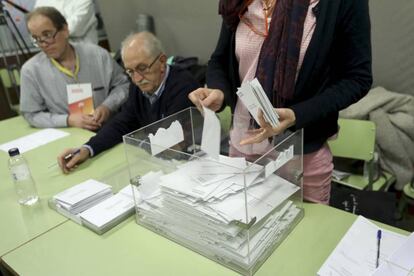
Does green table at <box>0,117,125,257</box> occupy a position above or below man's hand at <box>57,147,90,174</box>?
below

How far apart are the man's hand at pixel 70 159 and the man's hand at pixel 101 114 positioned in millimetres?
531

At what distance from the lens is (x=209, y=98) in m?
1.16

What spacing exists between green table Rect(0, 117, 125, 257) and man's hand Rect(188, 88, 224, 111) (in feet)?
2.07

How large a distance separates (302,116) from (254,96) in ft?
0.65

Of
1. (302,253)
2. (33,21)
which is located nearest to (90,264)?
(302,253)

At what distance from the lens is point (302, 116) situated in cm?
101

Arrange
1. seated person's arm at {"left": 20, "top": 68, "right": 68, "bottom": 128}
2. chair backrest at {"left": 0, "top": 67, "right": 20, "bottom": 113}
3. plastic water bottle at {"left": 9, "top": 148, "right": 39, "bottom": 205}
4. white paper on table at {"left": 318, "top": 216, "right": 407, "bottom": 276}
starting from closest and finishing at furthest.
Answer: white paper on table at {"left": 318, "top": 216, "right": 407, "bottom": 276}, plastic water bottle at {"left": 9, "top": 148, "right": 39, "bottom": 205}, seated person's arm at {"left": 20, "top": 68, "right": 68, "bottom": 128}, chair backrest at {"left": 0, "top": 67, "right": 20, "bottom": 113}

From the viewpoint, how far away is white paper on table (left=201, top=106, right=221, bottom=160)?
1.10 meters

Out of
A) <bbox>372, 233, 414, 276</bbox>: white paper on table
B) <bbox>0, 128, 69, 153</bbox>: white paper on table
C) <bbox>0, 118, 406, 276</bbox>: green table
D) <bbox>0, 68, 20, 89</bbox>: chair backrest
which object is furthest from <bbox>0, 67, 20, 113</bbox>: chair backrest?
<bbox>372, 233, 414, 276</bbox>: white paper on table

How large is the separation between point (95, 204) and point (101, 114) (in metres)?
0.99

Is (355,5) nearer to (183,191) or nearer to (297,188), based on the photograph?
(297,188)

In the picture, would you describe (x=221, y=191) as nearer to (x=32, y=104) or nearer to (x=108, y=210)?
(x=108, y=210)

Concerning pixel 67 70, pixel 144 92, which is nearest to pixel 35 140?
pixel 67 70

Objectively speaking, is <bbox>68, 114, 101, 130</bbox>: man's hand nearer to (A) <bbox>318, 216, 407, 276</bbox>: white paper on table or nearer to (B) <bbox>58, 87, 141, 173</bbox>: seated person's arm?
(B) <bbox>58, 87, 141, 173</bbox>: seated person's arm
